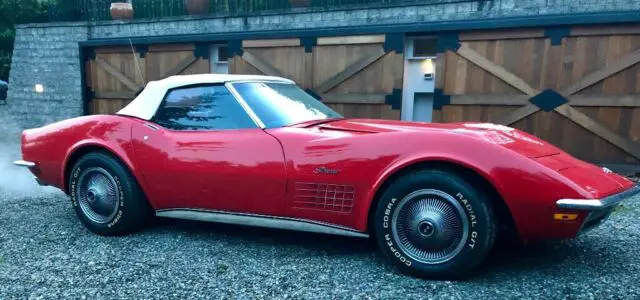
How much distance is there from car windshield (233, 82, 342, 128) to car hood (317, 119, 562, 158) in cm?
25

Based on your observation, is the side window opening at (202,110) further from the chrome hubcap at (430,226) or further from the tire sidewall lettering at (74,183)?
the chrome hubcap at (430,226)

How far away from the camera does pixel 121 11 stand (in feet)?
35.0

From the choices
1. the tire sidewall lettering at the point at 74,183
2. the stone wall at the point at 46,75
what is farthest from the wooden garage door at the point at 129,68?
the tire sidewall lettering at the point at 74,183

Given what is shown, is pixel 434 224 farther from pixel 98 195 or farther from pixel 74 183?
pixel 74 183

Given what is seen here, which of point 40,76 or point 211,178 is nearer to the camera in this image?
point 211,178

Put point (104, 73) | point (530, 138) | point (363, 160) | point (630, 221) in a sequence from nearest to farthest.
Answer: point (363, 160) → point (530, 138) → point (630, 221) → point (104, 73)

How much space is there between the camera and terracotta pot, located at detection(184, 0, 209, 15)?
981 cm

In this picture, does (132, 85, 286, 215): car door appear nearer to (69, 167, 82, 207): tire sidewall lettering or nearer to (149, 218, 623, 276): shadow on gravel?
(149, 218, 623, 276): shadow on gravel

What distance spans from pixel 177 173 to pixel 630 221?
3.99m

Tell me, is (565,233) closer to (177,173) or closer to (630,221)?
(630,221)

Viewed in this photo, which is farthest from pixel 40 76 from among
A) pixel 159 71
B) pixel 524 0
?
pixel 524 0

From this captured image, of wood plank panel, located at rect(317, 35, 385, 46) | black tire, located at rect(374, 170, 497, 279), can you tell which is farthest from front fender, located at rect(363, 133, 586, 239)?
wood plank panel, located at rect(317, 35, 385, 46)

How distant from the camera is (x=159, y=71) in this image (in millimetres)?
9586

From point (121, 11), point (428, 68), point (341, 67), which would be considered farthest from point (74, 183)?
point (121, 11)
